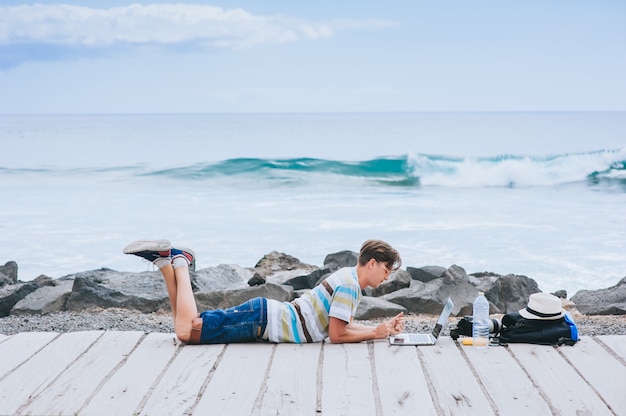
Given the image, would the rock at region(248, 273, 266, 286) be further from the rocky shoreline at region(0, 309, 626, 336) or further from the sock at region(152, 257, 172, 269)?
the sock at region(152, 257, 172, 269)

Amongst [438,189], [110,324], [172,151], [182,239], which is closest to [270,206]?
[182,239]

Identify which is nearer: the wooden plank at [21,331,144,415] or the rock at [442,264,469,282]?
the wooden plank at [21,331,144,415]

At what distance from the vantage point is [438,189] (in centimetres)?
2705

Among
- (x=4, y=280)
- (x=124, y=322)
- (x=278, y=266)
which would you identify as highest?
(x=124, y=322)

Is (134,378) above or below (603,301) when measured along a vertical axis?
above

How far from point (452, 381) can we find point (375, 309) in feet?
12.5

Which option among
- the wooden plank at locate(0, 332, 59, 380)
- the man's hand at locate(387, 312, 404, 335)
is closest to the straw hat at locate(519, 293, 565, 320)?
the man's hand at locate(387, 312, 404, 335)

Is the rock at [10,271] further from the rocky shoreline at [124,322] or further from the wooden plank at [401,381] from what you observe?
the wooden plank at [401,381]

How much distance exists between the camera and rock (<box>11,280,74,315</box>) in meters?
8.18

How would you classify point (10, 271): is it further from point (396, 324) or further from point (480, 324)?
point (480, 324)

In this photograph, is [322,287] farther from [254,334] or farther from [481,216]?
[481,216]

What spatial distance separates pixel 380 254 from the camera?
4812 mm

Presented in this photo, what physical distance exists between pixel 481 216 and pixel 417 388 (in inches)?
644

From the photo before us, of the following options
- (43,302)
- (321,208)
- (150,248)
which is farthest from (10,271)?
(321,208)
